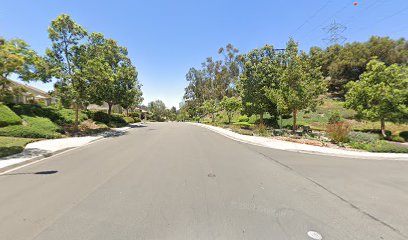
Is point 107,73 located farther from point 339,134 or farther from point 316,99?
point 316,99

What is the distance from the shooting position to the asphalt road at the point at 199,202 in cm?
307

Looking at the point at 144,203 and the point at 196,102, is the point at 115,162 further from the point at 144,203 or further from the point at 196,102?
the point at 196,102

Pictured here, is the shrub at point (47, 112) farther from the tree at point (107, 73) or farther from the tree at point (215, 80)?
the tree at point (215, 80)

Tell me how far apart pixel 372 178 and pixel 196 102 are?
6584cm

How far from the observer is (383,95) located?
17.2 metres

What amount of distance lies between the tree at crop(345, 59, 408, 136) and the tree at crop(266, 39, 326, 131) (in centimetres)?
489

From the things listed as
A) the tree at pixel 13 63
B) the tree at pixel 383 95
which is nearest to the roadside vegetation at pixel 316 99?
the tree at pixel 383 95

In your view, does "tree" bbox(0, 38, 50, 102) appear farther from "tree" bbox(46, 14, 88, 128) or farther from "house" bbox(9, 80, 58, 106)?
"tree" bbox(46, 14, 88, 128)

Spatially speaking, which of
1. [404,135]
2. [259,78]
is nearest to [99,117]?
[259,78]

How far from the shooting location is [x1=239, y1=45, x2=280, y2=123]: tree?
2067cm

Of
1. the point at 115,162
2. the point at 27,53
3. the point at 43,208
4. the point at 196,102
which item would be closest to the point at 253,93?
the point at 115,162

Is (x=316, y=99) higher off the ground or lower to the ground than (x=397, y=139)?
higher

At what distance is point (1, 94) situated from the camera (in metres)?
7.93

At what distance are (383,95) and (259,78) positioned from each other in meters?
11.7
